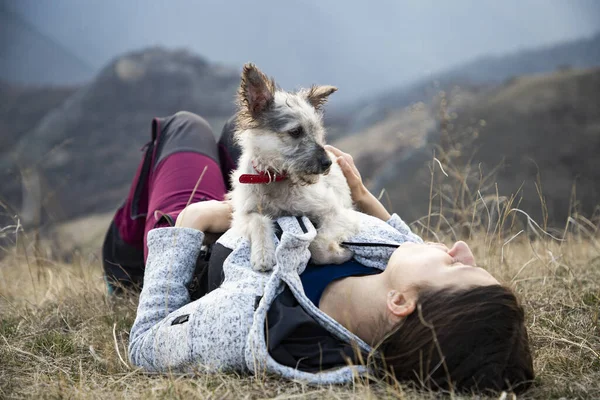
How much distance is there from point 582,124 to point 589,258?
8.85 m

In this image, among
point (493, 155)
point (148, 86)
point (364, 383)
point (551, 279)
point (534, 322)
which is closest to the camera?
point (364, 383)

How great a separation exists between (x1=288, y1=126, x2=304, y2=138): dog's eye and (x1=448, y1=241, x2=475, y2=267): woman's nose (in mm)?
1347

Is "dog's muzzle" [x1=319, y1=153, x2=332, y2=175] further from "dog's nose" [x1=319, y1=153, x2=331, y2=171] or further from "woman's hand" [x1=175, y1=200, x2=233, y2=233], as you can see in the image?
"woman's hand" [x1=175, y1=200, x2=233, y2=233]

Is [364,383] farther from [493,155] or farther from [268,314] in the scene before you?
[493,155]

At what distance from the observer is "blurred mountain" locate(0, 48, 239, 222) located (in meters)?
20.8

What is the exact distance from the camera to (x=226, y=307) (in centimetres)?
243

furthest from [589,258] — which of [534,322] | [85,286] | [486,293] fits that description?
[85,286]

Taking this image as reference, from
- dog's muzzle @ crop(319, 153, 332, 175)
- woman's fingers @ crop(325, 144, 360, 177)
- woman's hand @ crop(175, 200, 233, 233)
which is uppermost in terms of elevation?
dog's muzzle @ crop(319, 153, 332, 175)

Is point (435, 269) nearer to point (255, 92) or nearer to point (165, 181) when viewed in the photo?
point (255, 92)

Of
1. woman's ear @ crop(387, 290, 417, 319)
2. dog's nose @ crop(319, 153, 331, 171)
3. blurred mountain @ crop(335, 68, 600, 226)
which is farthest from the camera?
blurred mountain @ crop(335, 68, 600, 226)

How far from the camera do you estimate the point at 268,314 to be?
2443 mm

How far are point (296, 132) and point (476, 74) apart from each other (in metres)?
22.6

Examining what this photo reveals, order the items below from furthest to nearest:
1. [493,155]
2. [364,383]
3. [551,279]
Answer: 1. [493,155]
2. [551,279]
3. [364,383]

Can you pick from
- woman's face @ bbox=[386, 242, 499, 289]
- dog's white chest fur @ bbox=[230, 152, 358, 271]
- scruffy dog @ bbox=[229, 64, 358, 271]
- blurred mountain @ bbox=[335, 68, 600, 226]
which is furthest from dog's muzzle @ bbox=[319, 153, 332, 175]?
blurred mountain @ bbox=[335, 68, 600, 226]
